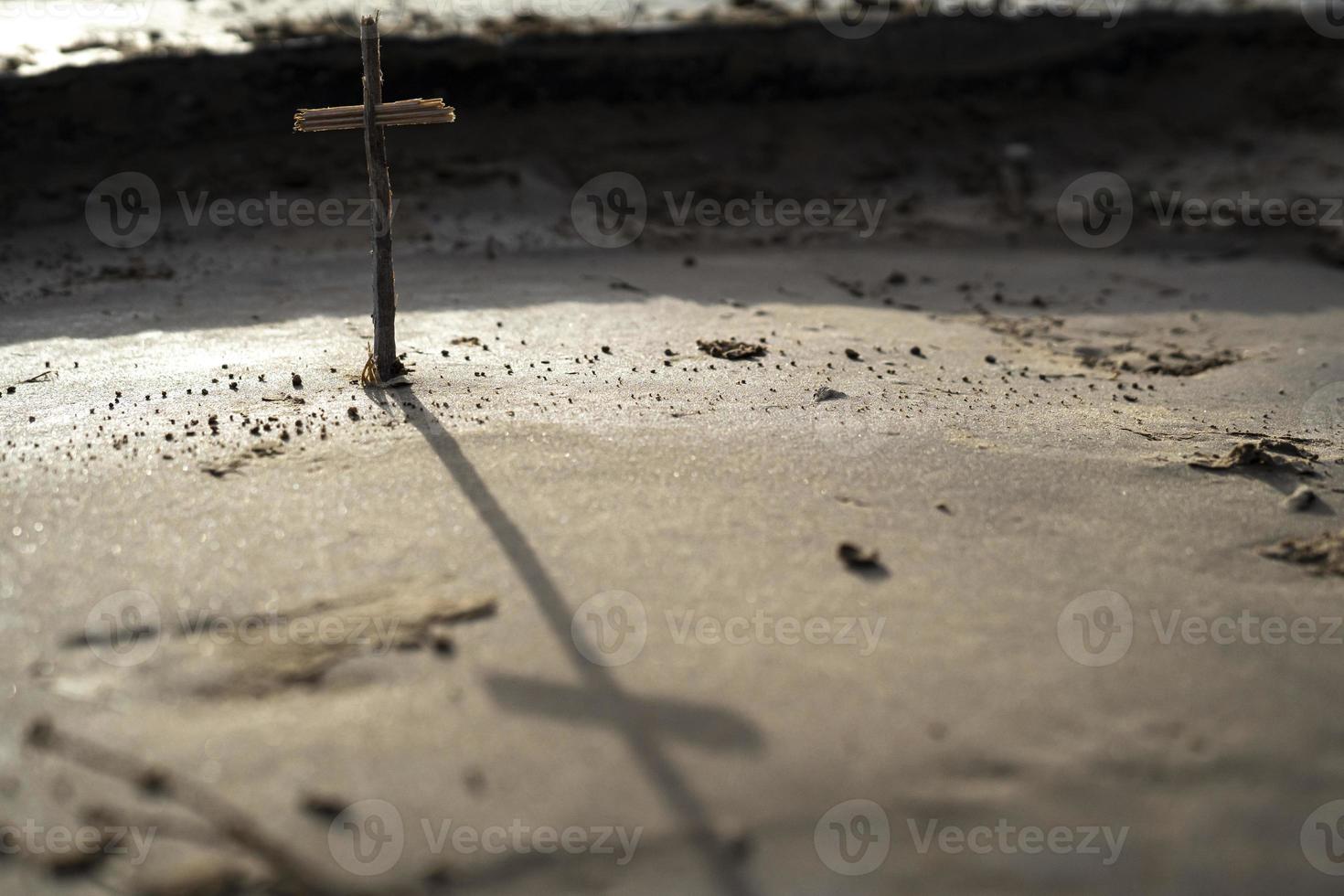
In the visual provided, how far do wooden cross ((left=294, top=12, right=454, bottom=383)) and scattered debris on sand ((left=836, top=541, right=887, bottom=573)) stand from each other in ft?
6.35

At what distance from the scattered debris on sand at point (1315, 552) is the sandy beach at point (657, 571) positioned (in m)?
0.02

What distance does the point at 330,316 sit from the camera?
16.1 feet

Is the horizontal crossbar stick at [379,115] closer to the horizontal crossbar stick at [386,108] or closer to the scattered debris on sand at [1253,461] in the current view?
the horizontal crossbar stick at [386,108]

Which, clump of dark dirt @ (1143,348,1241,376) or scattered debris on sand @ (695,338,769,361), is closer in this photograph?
scattered debris on sand @ (695,338,769,361)

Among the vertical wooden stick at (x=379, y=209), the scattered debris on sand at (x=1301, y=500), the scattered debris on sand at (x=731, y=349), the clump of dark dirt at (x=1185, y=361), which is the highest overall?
the vertical wooden stick at (x=379, y=209)

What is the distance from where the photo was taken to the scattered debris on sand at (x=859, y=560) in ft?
8.87

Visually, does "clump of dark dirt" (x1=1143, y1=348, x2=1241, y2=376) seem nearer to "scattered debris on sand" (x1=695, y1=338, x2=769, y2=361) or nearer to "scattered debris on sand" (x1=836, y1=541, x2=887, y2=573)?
"scattered debris on sand" (x1=695, y1=338, x2=769, y2=361)

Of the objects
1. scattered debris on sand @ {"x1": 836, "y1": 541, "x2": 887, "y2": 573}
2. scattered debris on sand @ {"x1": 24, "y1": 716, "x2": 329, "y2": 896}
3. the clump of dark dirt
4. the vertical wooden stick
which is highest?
the vertical wooden stick

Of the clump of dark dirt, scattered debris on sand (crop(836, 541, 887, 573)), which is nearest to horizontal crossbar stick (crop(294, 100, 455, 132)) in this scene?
scattered debris on sand (crop(836, 541, 887, 573))

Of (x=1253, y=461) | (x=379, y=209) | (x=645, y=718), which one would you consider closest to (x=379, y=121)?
(x=379, y=209)

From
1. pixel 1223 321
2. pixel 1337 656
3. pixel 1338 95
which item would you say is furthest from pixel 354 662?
pixel 1338 95

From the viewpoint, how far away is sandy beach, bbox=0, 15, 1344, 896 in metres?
1.96

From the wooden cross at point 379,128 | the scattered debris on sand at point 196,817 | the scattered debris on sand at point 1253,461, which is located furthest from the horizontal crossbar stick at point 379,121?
the scattered debris on sand at point 1253,461

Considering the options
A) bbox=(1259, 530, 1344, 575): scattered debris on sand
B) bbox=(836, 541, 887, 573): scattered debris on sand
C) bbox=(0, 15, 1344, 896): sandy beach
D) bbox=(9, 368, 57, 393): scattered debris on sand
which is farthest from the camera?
bbox=(9, 368, 57, 393): scattered debris on sand
